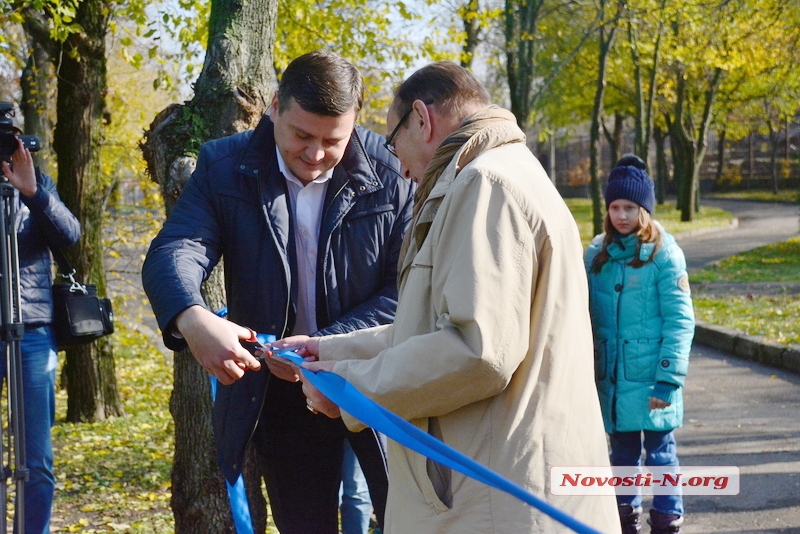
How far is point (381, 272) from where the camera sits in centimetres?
316

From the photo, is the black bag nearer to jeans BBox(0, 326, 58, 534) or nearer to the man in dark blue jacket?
jeans BBox(0, 326, 58, 534)

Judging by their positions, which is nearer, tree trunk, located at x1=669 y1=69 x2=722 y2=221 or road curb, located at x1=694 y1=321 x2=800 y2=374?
road curb, located at x1=694 y1=321 x2=800 y2=374

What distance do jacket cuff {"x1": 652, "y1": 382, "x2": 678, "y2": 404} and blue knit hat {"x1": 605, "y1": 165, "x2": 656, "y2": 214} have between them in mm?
948

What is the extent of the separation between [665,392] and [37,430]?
2.96m

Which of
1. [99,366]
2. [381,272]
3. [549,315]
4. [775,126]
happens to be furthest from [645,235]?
[775,126]

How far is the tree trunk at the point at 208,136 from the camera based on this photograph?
4086 mm

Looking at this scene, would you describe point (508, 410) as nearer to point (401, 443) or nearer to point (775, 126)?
point (401, 443)

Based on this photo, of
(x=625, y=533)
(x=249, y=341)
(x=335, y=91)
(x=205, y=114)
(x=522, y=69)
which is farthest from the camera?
(x=522, y=69)

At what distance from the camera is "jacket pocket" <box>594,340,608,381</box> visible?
4770 millimetres

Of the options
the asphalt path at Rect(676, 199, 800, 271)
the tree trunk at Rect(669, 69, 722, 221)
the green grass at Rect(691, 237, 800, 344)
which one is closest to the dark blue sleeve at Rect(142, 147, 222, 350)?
the green grass at Rect(691, 237, 800, 344)

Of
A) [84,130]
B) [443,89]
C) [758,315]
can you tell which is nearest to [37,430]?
[443,89]

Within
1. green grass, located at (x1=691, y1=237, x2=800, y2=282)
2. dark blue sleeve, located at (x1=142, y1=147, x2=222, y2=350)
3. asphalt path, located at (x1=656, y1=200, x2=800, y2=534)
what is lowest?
A: asphalt path, located at (x1=656, y1=200, x2=800, y2=534)

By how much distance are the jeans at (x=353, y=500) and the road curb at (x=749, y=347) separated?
6.18 m

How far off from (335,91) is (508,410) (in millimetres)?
1235
